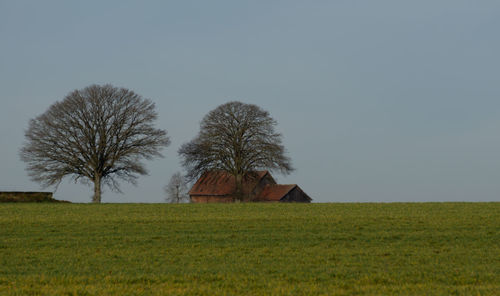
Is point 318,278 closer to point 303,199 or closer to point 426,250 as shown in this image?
point 426,250

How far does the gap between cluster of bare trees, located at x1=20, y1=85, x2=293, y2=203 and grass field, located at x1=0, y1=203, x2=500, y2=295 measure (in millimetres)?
27162

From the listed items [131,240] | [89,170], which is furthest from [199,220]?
[89,170]

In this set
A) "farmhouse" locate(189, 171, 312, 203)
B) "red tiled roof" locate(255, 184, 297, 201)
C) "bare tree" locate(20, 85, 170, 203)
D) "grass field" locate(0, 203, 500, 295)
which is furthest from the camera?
"red tiled roof" locate(255, 184, 297, 201)

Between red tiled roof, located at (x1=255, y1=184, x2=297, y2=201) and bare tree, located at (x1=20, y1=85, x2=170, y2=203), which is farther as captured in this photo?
red tiled roof, located at (x1=255, y1=184, x2=297, y2=201)

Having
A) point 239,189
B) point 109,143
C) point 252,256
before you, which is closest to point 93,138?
point 109,143

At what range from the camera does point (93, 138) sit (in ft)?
176

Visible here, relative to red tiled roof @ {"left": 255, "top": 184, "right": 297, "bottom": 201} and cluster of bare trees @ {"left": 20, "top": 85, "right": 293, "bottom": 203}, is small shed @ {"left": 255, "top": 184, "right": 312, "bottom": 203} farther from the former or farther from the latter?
cluster of bare trees @ {"left": 20, "top": 85, "right": 293, "bottom": 203}

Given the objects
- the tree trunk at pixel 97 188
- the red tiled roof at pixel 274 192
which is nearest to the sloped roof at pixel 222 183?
the red tiled roof at pixel 274 192

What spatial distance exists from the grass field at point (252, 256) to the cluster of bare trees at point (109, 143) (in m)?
27.2

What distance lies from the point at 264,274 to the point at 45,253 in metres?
7.93

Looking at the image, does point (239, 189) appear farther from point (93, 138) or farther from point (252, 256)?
point (252, 256)

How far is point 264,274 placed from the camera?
38.3ft

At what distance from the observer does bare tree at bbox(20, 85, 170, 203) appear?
5222 centimetres

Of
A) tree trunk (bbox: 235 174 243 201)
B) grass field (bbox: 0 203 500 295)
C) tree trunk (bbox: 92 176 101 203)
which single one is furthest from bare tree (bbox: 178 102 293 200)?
grass field (bbox: 0 203 500 295)
